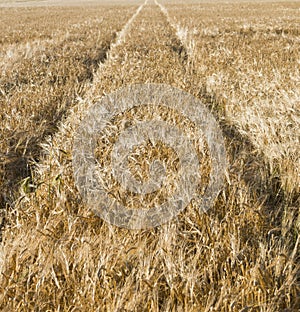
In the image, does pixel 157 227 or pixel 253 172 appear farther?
pixel 253 172

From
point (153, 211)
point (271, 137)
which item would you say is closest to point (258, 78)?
point (271, 137)

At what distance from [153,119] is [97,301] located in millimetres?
2351

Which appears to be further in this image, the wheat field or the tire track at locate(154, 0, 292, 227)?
the tire track at locate(154, 0, 292, 227)

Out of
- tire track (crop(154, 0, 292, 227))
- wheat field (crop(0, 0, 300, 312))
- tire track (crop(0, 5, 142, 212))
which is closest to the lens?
wheat field (crop(0, 0, 300, 312))

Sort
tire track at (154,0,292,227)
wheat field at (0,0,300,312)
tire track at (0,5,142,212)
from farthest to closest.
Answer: tire track at (0,5,142,212)
tire track at (154,0,292,227)
wheat field at (0,0,300,312)

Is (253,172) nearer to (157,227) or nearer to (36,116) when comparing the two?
(157,227)

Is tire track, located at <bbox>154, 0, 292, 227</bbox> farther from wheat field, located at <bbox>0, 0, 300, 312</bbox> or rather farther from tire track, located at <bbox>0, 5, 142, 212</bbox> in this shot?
tire track, located at <bbox>0, 5, 142, 212</bbox>

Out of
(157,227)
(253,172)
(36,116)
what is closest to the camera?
(157,227)

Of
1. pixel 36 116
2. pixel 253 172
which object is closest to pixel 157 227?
pixel 253 172

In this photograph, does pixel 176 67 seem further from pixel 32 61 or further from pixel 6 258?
pixel 6 258

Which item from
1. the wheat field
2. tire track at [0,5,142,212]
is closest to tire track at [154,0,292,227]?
the wheat field

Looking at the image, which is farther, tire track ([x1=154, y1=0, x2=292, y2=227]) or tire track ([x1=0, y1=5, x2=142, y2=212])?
tire track ([x1=0, y1=5, x2=142, y2=212])

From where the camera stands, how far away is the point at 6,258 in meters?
1.94

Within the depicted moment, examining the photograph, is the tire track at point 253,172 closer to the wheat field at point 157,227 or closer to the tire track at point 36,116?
the wheat field at point 157,227
